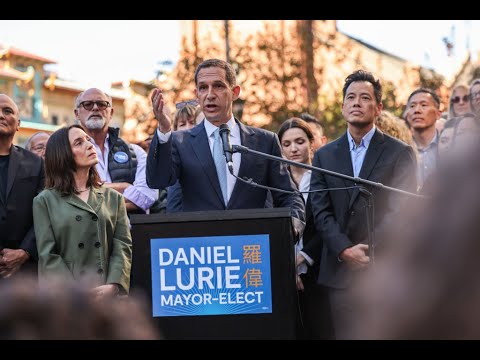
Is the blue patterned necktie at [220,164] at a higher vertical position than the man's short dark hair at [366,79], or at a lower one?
lower

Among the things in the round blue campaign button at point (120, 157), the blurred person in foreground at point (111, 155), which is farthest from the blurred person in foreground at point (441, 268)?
the round blue campaign button at point (120, 157)

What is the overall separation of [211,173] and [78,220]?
0.92 metres

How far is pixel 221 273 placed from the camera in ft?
16.8

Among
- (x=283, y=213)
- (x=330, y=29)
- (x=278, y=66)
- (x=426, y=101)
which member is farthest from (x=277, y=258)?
(x=330, y=29)

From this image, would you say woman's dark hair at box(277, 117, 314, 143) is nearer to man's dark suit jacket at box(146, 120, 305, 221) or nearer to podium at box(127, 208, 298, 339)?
man's dark suit jacket at box(146, 120, 305, 221)

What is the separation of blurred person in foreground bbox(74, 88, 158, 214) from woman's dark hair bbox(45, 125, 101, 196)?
1.20 m

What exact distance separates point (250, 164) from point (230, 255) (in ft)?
3.72

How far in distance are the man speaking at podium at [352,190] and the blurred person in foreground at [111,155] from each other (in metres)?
1.62

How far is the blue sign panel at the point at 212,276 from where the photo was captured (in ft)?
16.8

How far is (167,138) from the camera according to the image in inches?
225

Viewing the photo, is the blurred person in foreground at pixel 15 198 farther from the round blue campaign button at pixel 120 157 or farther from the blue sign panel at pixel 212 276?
the blue sign panel at pixel 212 276

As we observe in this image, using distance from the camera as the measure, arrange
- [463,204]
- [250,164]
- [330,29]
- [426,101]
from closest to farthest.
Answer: [463,204] < [250,164] < [426,101] < [330,29]

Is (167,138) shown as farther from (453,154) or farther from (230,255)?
(453,154)

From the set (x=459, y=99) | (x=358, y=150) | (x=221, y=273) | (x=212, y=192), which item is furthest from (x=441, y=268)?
(x=459, y=99)
